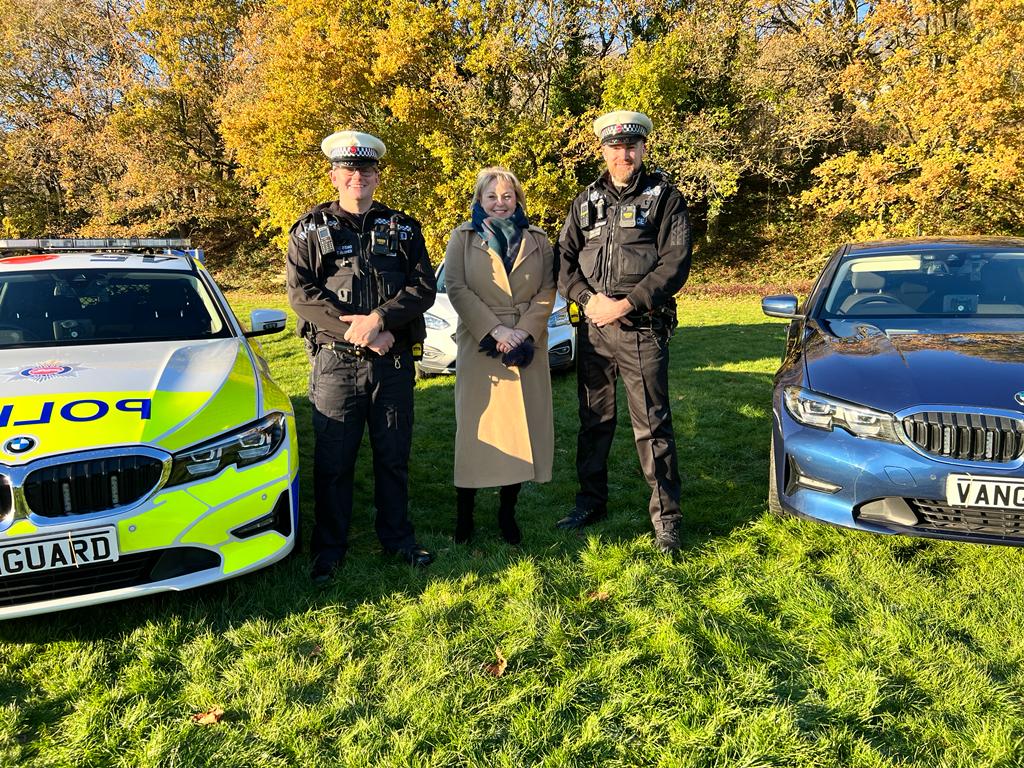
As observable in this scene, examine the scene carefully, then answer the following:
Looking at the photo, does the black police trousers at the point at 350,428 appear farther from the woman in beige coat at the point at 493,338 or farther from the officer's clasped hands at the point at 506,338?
the officer's clasped hands at the point at 506,338

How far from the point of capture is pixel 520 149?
53.1ft

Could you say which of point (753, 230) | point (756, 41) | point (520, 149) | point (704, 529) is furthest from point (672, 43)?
point (704, 529)

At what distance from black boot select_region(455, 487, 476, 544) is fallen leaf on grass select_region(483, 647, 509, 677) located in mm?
1069

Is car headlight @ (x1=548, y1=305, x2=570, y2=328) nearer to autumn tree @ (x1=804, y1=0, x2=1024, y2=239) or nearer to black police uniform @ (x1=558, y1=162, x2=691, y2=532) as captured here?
black police uniform @ (x1=558, y1=162, x2=691, y2=532)

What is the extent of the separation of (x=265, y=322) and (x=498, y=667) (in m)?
2.52

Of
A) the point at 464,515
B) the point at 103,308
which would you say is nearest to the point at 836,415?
the point at 464,515

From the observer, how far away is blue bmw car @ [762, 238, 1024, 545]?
2.59 metres

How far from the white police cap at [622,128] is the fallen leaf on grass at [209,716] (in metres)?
2.90

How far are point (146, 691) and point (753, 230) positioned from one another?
24286 mm

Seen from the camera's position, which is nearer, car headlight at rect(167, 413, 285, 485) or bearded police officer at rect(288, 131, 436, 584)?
car headlight at rect(167, 413, 285, 485)

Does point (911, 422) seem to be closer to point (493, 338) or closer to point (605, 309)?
point (605, 309)

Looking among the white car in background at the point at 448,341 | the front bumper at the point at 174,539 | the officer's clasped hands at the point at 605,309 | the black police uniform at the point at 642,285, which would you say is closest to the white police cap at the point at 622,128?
the black police uniform at the point at 642,285

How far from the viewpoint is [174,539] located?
8.04 feet

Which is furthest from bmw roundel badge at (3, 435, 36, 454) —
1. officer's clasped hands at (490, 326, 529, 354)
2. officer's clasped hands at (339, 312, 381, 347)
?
officer's clasped hands at (490, 326, 529, 354)
